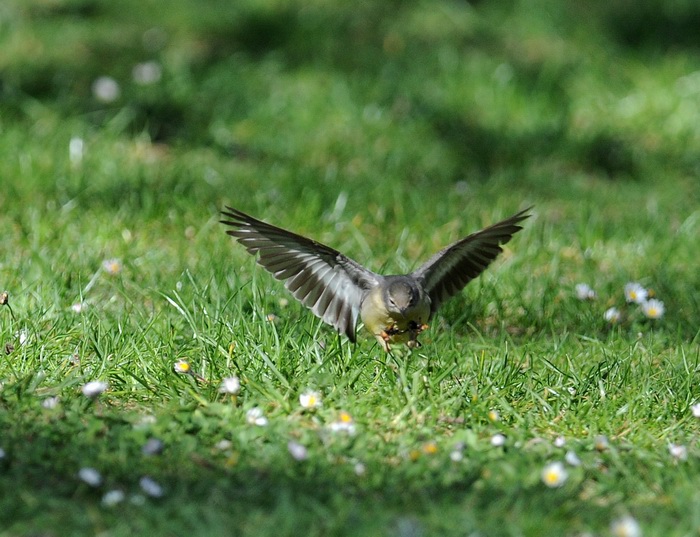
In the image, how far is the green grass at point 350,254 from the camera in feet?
9.91

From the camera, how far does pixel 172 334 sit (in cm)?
387

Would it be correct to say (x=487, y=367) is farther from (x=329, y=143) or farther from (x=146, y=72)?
(x=146, y=72)

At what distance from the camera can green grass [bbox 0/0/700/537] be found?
3.02 meters

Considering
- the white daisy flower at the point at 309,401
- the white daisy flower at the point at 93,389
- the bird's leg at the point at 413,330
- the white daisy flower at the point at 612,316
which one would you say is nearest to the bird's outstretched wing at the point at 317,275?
the bird's leg at the point at 413,330

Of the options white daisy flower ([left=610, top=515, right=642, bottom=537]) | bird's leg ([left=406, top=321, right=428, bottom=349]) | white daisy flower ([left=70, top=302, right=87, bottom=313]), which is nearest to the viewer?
white daisy flower ([left=610, top=515, right=642, bottom=537])

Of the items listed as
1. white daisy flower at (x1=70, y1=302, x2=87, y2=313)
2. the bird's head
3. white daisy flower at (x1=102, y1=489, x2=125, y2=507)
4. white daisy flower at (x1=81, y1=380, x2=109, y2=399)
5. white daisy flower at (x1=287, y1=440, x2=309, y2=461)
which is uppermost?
→ the bird's head

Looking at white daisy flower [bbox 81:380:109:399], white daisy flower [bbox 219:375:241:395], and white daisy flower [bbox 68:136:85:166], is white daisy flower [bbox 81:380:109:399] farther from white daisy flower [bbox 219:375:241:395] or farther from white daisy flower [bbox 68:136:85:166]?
white daisy flower [bbox 68:136:85:166]

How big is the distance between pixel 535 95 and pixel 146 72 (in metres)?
2.68

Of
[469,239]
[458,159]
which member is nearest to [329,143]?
[458,159]

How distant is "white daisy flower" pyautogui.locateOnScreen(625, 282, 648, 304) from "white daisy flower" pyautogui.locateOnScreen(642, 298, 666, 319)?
36 mm

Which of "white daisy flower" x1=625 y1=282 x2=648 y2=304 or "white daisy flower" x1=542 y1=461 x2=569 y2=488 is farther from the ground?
"white daisy flower" x1=542 y1=461 x2=569 y2=488

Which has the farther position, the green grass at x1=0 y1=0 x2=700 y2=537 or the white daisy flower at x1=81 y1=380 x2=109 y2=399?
the white daisy flower at x1=81 y1=380 x2=109 y2=399

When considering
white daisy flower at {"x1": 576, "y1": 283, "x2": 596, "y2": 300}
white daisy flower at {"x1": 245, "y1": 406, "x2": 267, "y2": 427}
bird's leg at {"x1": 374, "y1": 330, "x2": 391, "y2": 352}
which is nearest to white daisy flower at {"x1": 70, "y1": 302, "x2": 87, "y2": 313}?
white daisy flower at {"x1": 245, "y1": 406, "x2": 267, "y2": 427}

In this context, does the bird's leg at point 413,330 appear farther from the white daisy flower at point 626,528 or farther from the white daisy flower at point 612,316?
the white daisy flower at point 626,528
